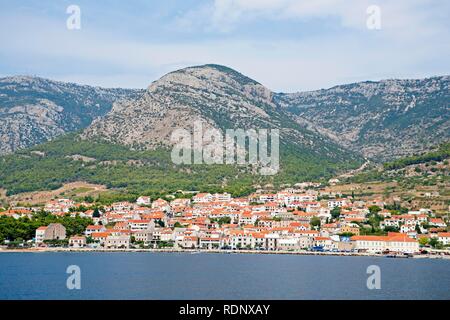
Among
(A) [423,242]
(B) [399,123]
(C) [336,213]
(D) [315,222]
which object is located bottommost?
(A) [423,242]

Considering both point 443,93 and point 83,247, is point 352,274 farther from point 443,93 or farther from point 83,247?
point 443,93

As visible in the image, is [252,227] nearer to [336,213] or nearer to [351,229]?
[336,213]

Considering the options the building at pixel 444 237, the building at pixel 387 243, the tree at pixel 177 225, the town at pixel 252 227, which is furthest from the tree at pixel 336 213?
the tree at pixel 177 225

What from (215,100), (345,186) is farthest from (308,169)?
(215,100)

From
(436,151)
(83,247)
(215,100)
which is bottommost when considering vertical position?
(83,247)

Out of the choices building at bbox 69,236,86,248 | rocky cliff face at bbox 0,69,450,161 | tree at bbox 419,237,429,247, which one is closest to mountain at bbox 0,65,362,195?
rocky cliff face at bbox 0,69,450,161

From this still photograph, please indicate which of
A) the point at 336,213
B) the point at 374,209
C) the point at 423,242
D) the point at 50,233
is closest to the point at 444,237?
the point at 423,242
